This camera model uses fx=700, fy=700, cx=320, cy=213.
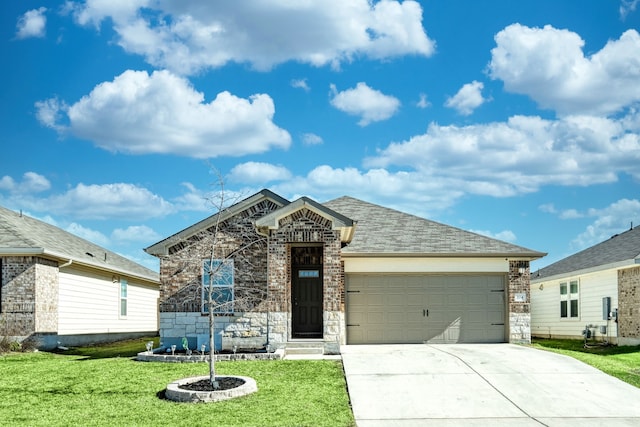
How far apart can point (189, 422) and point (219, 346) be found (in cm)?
784

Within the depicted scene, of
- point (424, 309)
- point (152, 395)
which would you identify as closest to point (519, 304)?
point (424, 309)

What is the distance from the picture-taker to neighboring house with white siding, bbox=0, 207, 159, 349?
2178 centimetres

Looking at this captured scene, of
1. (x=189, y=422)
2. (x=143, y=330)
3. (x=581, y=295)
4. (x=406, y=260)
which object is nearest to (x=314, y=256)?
A: (x=406, y=260)

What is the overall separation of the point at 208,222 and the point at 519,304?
9835mm

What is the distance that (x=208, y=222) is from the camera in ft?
66.5

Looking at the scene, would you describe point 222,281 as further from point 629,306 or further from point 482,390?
point 629,306

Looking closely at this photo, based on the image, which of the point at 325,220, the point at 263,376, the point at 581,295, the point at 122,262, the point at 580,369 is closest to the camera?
the point at 263,376

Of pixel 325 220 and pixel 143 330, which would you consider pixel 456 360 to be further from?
pixel 143 330

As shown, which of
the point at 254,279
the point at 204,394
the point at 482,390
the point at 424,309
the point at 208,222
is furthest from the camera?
the point at 424,309

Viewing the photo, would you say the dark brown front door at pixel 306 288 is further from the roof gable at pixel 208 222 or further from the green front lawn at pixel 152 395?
the green front lawn at pixel 152 395

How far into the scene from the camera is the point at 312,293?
21.1m

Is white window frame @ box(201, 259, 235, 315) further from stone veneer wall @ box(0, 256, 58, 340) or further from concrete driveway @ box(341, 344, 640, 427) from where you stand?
stone veneer wall @ box(0, 256, 58, 340)

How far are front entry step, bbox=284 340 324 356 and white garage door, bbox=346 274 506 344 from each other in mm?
2717

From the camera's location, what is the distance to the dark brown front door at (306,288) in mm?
21047
